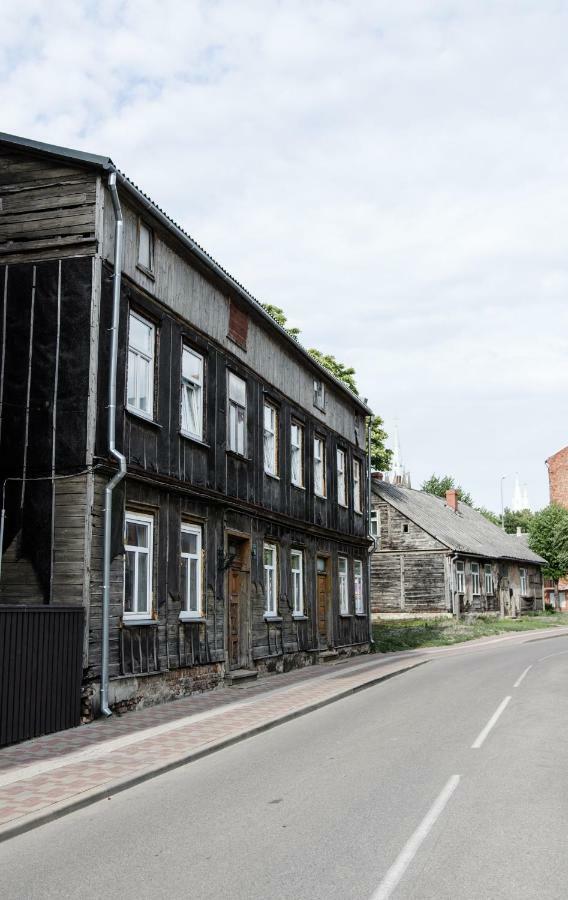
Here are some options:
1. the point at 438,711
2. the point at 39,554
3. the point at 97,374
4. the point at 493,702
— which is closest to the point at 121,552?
the point at 39,554

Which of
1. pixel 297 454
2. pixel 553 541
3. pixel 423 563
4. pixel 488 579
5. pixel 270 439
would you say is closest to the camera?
pixel 270 439

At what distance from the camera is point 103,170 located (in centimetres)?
1332

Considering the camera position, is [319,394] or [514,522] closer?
[319,394]

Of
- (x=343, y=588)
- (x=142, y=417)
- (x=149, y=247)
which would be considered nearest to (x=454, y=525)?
(x=343, y=588)

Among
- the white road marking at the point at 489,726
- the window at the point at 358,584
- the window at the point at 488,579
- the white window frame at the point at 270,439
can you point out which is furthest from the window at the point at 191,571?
the window at the point at 488,579

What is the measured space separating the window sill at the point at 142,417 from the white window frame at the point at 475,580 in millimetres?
34762

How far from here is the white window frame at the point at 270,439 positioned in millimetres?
20547

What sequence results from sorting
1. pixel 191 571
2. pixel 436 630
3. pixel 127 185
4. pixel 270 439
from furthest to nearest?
1. pixel 436 630
2. pixel 270 439
3. pixel 191 571
4. pixel 127 185

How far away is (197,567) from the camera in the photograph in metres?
16.3

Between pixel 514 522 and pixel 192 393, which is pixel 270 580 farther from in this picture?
pixel 514 522

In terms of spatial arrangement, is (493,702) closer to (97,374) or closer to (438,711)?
(438,711)

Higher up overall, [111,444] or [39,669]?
[111,444]

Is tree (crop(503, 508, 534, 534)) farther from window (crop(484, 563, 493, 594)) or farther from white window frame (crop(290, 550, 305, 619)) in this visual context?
white window frame (crop(290, 550, 305, 619))

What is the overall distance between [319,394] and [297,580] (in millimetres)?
5364
